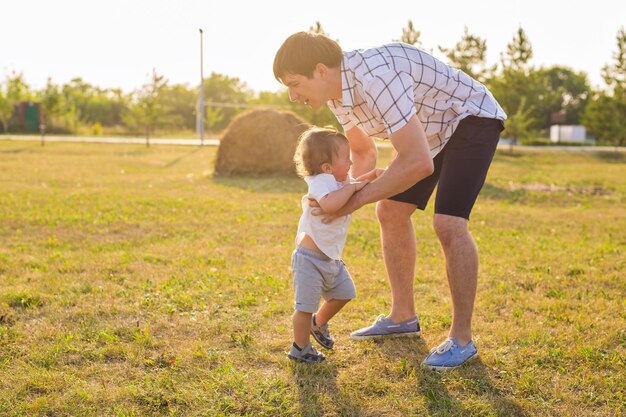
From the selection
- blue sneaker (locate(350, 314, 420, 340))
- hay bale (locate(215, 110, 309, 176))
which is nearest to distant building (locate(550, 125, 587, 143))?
hay bale (locate(215, 110, 309, 176))

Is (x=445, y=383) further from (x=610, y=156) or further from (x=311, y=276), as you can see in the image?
(x=610, y=156)

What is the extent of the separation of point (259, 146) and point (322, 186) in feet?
36.6

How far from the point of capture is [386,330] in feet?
13.3

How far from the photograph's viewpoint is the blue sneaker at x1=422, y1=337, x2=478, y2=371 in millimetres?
3549

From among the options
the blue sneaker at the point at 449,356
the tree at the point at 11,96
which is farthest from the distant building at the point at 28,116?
the blue sneaker at the point at 449,356

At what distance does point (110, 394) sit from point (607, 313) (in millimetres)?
3350

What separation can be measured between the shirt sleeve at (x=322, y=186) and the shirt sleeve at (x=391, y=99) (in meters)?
0.48

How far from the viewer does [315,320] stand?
392 centimetres

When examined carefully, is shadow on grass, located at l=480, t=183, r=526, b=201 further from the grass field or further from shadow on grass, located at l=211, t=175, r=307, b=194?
shadow on grass, located at l=211, t=175, r=307, b=194

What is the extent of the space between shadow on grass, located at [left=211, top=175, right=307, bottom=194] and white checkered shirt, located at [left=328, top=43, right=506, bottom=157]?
26.9 ft

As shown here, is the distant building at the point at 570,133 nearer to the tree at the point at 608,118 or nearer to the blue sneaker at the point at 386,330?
→ the tree at the point at 608,118

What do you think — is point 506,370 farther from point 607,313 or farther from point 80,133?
point 80,133

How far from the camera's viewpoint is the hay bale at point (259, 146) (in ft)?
47.2

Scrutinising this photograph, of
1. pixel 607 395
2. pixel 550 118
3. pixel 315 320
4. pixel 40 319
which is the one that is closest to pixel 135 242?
pixel 40 319
